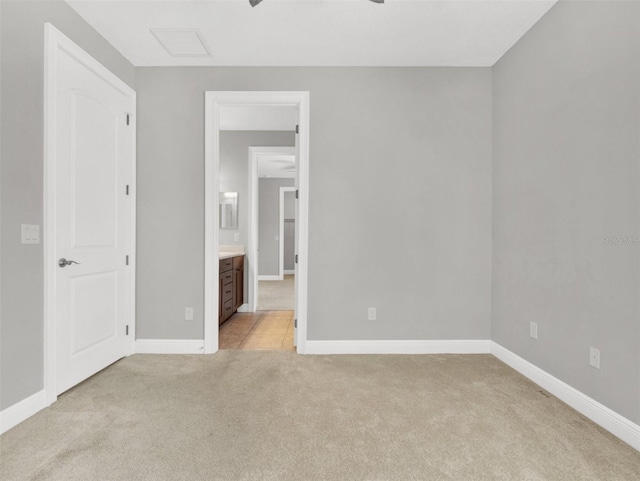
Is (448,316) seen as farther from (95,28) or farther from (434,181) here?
(95,28)

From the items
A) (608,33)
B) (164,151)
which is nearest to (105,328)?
(164,151)

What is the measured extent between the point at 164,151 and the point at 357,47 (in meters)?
1.98

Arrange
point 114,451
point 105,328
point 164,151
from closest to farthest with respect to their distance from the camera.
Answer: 1. point 114,451
2. point 105,328
3. point 164,151

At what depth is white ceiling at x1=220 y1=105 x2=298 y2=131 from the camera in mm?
4121

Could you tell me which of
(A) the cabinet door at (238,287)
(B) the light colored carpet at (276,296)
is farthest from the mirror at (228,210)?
(B) the light colored carpet at (276,296)

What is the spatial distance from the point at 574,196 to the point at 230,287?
368cm

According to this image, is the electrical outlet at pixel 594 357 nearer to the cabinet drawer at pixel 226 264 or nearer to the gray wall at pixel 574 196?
the gray wall at pixel 574 196

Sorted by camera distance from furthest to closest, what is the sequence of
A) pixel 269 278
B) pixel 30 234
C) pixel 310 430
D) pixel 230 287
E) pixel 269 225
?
1. pixel 269 225
2. pixel 269 278
3. pixel 230 287
4. pixel 30 234
5. pixel 310 430

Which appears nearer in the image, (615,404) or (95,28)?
(615,404)

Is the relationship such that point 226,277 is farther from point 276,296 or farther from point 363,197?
point 276,296

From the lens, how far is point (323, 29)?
8.78ft

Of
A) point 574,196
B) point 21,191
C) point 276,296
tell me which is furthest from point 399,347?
point 276,296

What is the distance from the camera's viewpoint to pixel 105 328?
2834mm

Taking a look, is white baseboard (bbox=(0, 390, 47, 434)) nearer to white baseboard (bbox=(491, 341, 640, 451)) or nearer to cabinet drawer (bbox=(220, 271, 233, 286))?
cabinet drawer (bbox=(220, 271, 233, 286))
